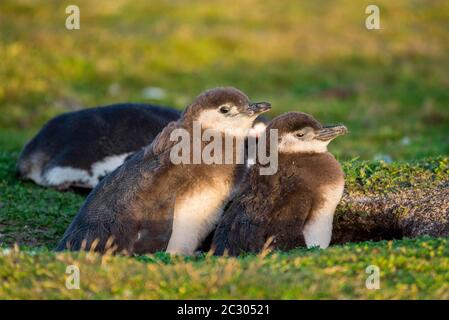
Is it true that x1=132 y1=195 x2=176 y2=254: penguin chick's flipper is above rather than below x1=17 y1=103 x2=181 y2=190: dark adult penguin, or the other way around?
below

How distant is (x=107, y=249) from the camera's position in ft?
26.7

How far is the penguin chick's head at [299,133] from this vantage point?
336 inches

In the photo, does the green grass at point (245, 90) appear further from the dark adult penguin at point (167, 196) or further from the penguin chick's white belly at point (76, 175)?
the dark adult penguin at point (167, 196)

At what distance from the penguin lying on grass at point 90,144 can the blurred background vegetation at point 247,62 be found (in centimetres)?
297

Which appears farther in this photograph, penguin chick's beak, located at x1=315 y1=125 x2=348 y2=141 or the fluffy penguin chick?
penguin chick's beak, located at x1=315 y1=125 x2=348 y2=141

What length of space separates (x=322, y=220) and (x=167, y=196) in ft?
4.77

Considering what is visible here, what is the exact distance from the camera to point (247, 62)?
2228cm

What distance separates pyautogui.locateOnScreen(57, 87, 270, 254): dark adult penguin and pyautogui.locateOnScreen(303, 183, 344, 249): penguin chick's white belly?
2.82 ft

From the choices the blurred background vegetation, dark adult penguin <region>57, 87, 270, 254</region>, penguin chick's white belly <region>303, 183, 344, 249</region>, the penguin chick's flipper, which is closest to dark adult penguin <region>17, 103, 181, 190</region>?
the blurred background vegetation

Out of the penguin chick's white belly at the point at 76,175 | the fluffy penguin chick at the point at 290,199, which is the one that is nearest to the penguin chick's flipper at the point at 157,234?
the fluffy penguin chick at the point at 290,199

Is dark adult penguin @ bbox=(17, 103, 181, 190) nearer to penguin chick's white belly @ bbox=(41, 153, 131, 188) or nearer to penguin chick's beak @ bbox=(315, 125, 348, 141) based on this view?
penguin chick's white belly @ bbox=(41, 153, 131, 188)

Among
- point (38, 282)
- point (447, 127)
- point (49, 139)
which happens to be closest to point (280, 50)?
point (447, 127)

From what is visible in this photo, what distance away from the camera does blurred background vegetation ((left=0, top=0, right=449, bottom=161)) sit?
59.9ft

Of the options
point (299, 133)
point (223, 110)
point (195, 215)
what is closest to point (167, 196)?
point (195, 215)
